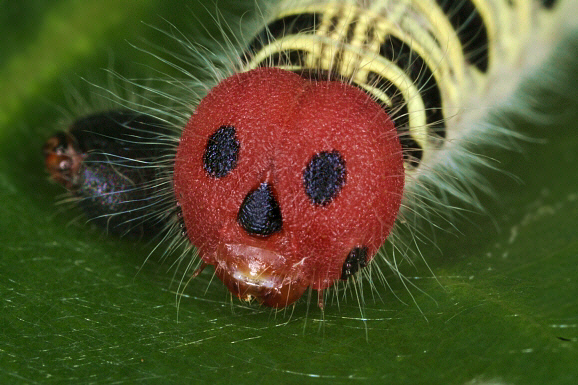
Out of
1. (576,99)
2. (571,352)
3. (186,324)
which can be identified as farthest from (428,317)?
(576,99)

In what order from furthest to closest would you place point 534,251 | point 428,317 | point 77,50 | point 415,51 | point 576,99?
point 576,99, point 77,50, point 415,51, point 534,251, point 428,317

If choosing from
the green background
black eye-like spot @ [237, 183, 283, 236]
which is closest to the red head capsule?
black eye-like spot @ [237, 183, 283, 236]

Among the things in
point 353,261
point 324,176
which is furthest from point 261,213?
point 353,261

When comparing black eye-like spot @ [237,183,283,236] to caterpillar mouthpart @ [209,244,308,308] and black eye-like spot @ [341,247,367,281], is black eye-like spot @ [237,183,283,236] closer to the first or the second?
caterpillar mouthpart @ [209,244,308,308]

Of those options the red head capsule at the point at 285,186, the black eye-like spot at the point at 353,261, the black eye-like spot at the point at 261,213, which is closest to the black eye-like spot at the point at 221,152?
the red head capsule at the point at 285,186

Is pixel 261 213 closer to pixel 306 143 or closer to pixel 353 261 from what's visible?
pixel 306 143

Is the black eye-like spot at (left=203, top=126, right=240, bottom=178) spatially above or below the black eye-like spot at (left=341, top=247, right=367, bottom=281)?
above

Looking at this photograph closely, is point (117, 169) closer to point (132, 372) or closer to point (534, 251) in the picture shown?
point (132, 372)
